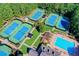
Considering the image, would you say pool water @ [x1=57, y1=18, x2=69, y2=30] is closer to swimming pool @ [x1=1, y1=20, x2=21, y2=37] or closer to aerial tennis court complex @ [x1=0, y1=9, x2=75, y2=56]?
aerial tennis court complex @ [x1=0, y1=9, x2=75, y2=56]

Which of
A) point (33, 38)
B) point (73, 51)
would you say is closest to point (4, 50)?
point (33, 38)

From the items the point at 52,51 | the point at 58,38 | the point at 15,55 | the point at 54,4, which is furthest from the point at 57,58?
the point at 54,4

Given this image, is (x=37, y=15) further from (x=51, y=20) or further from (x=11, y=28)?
(x=11, y=28)

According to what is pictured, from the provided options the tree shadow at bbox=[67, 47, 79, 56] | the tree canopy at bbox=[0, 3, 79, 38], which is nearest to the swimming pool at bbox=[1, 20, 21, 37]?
the tree canopy at bbox=[0, 3, 79, 38]

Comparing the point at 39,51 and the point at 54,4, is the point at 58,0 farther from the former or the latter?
the point at 39,51

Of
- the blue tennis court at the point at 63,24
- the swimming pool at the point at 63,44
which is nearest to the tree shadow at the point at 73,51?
the swimming pool at the point at 63,44

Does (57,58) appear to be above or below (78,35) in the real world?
below
